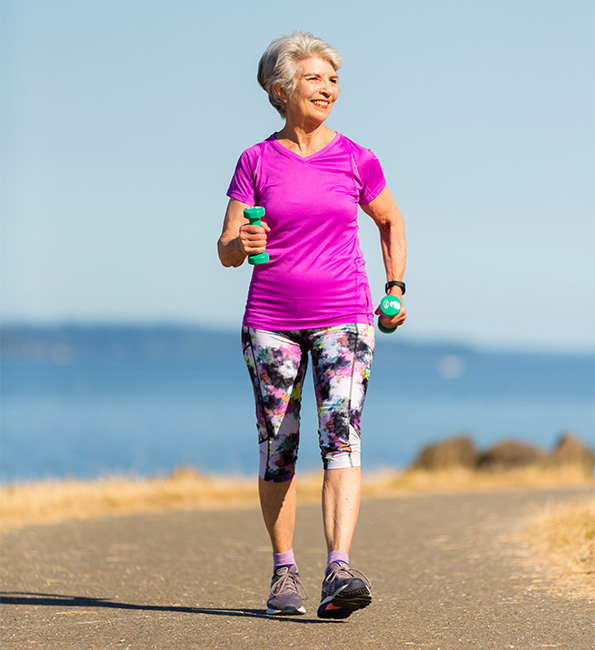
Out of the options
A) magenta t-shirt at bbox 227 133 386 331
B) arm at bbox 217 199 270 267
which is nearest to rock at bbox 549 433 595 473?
magenta t-shirt at bbox 227 133 386 331

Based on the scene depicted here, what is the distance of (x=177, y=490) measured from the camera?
34.3ft

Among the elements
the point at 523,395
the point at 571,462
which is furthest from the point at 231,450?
the point at 523,395

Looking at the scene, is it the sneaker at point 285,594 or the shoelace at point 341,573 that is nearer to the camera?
the shoelace at point 341,573

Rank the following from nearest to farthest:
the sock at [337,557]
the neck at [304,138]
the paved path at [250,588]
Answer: the paved path at [250,588] < the sock at [337,557] < the neck at [304,138]

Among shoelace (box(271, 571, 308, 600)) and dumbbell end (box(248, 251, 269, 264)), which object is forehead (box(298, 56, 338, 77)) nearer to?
dumbbell end (box(248, 251, 269, 264))

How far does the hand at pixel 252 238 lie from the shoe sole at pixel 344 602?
1.41 meters

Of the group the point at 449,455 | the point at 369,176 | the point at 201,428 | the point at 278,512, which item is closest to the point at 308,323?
the point at 369,176

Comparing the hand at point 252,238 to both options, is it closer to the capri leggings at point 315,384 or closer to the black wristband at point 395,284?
the capri leggings at point 315,384

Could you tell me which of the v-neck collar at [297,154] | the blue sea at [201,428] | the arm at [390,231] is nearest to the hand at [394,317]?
the arm at [390,231]

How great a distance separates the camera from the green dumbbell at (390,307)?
4320 millimetres

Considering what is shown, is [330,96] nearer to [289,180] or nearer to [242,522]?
[289,180]

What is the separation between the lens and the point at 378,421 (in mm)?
91812

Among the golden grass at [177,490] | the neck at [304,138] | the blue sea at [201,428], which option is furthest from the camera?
the blue sea at [201,428]

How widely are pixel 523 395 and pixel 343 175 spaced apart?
157m
